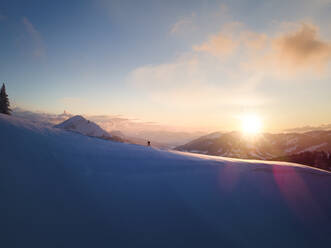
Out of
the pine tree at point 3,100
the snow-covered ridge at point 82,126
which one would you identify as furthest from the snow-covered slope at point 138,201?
the snow-covered ridge at point 82,126

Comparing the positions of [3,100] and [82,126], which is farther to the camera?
[82,126]

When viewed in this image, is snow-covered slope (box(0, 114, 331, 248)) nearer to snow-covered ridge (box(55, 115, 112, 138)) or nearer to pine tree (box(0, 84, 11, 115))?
pine tree (box(0, 84, 11, 115))

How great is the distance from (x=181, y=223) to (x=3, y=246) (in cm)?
184

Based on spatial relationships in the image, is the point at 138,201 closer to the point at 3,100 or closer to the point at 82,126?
the point at 3,100

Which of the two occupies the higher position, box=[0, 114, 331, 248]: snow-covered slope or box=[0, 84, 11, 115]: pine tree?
box=[0, 84, 11, 115]: pine tree

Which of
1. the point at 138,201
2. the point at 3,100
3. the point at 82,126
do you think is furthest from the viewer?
the point at 82,126

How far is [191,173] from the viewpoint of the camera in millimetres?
3252

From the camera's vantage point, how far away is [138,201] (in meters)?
2.35

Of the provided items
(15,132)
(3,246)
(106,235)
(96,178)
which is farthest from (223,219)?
(15,132)

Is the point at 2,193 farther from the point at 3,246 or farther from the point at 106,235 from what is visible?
the point at 106,235

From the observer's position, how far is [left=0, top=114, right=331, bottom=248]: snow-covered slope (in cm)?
182

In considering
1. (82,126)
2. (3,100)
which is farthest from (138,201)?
(82,126)

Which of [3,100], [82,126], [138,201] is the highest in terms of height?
[3,100]

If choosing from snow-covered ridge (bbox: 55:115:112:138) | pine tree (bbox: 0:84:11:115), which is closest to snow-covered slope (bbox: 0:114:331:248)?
pine tree (bbox: 0:84:11:115)
